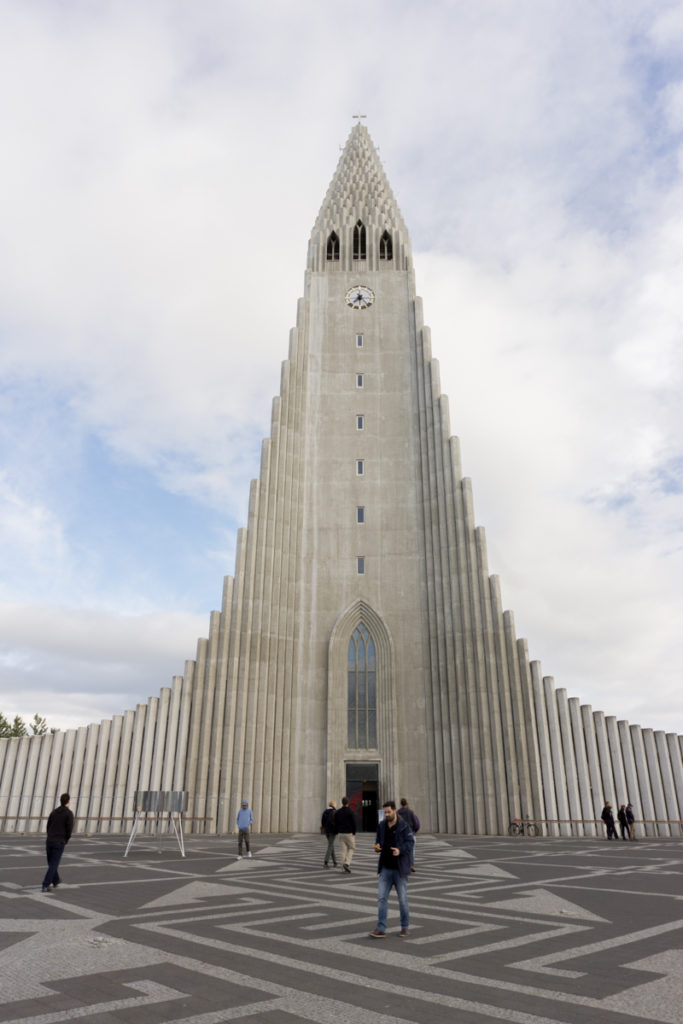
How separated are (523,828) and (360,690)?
34.0 ft

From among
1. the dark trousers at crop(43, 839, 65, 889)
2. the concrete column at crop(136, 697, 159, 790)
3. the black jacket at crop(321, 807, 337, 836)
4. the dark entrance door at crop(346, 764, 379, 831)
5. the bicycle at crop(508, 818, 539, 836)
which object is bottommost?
the bicycle at crop(508, 818, 539, 836)

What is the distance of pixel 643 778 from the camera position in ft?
108

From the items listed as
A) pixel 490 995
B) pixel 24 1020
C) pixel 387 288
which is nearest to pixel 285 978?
pixel 490 995

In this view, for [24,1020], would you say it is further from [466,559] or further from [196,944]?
[466,559]

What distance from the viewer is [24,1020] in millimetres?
4945

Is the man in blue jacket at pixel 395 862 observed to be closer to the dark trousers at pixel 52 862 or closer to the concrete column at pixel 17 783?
the dark trousers at pixel 52 862

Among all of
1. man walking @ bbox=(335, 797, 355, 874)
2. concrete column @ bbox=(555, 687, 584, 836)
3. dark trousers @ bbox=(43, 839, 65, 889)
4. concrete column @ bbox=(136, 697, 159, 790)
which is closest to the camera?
dark trousers @ bbox=(43, 839, 65, 889)

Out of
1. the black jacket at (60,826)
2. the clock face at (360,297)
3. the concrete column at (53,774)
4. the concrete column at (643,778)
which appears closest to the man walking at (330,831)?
the black jacket at (60,826)

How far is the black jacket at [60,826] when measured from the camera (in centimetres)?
1199

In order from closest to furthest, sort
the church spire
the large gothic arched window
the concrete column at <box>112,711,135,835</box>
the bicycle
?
the bicycle, the concrete column at <box>112,711,135,835</box>, the large gothic arched window, the church spire

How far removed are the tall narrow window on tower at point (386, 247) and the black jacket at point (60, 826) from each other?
138ft

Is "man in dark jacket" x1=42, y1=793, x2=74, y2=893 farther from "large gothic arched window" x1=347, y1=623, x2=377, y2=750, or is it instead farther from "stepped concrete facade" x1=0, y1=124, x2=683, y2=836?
"large gothic arched window" x1=347, y1=623, x2=377, y2=750

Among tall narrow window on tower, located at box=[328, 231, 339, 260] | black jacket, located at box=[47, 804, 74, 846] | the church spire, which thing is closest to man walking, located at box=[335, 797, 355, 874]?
black jacket, located at box=[47, 804, 74, 846]

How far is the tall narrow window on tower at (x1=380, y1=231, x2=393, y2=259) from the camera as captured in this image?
153 feet
